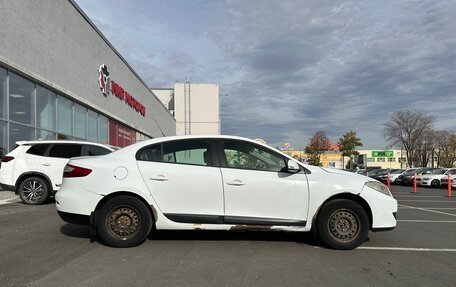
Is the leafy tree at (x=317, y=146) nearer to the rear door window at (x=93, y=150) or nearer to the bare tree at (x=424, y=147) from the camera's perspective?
the bare tree at (x=424, y=147)

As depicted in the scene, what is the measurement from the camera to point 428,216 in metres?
10.6

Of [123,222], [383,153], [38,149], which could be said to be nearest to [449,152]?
[383,153]

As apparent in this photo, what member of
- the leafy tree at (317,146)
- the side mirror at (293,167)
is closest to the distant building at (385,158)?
the leafy tree at (317,146)

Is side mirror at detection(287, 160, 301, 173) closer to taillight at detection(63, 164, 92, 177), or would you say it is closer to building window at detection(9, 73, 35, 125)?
taillight at detection(63, 164, 92, 177)

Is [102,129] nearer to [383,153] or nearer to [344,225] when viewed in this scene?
[344,225]

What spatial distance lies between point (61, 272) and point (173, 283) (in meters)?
1.37

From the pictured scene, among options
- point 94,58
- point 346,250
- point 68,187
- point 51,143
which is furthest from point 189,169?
point 94,58

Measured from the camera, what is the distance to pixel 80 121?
2080cm

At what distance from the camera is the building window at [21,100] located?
13764mm

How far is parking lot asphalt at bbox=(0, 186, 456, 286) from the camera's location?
4.63 meters

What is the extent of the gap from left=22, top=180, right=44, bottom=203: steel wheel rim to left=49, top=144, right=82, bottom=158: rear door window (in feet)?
3.02

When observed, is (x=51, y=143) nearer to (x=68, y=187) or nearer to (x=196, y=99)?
(x=68, y=187)

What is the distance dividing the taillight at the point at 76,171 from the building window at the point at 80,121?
1463cm

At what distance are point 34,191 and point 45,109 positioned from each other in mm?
6335
